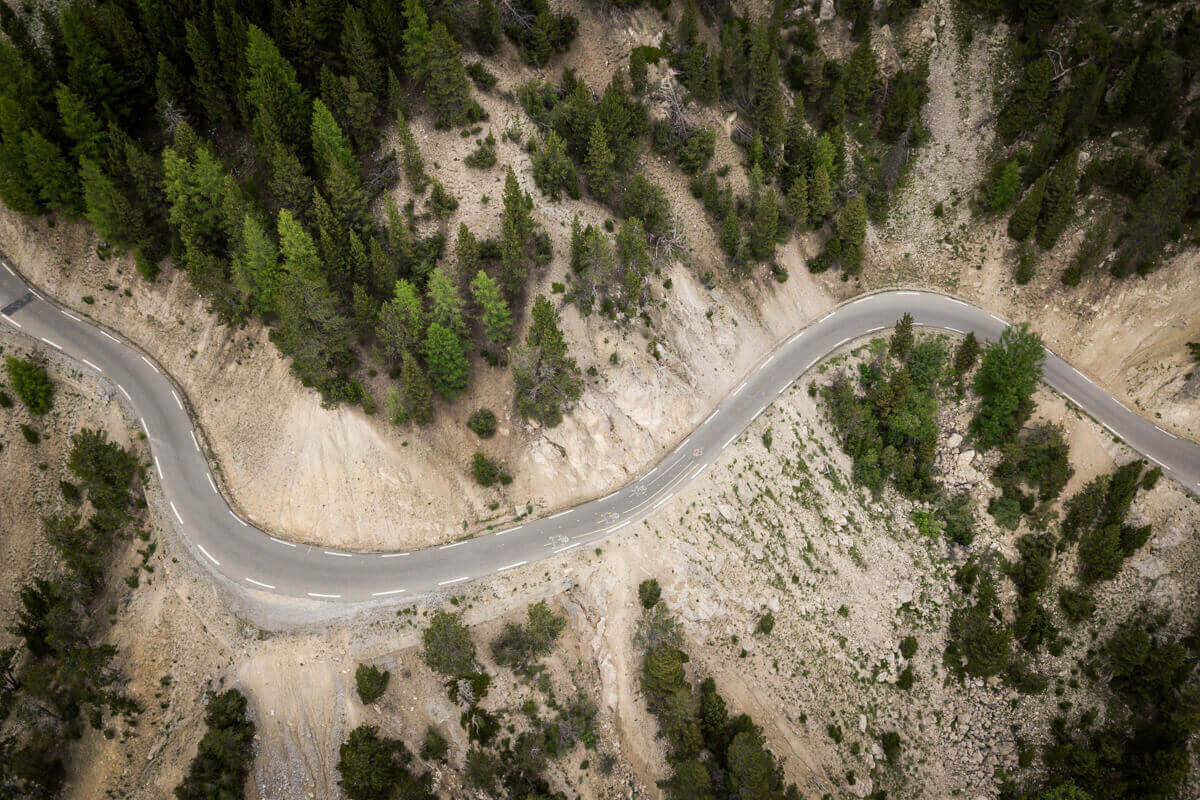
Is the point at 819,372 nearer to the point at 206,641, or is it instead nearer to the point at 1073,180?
the point at 1073,180

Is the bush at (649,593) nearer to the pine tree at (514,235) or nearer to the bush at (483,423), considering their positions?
the bush at (483,423)

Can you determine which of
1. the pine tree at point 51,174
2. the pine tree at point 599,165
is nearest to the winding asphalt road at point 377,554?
the pine tree at point 51,174

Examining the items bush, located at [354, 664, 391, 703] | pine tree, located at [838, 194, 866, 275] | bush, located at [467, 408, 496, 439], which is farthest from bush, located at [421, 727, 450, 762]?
pine tree, located at [838, 194, 866, 275]

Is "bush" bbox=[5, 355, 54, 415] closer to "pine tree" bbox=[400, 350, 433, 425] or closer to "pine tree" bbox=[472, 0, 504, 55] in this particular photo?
"pine tree" bbox=[400, 350, 433, 425]

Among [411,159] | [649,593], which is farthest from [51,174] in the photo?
[649,593]

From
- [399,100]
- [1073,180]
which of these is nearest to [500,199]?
[399,100]

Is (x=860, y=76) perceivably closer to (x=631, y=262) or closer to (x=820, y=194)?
(x=820, y=194)
